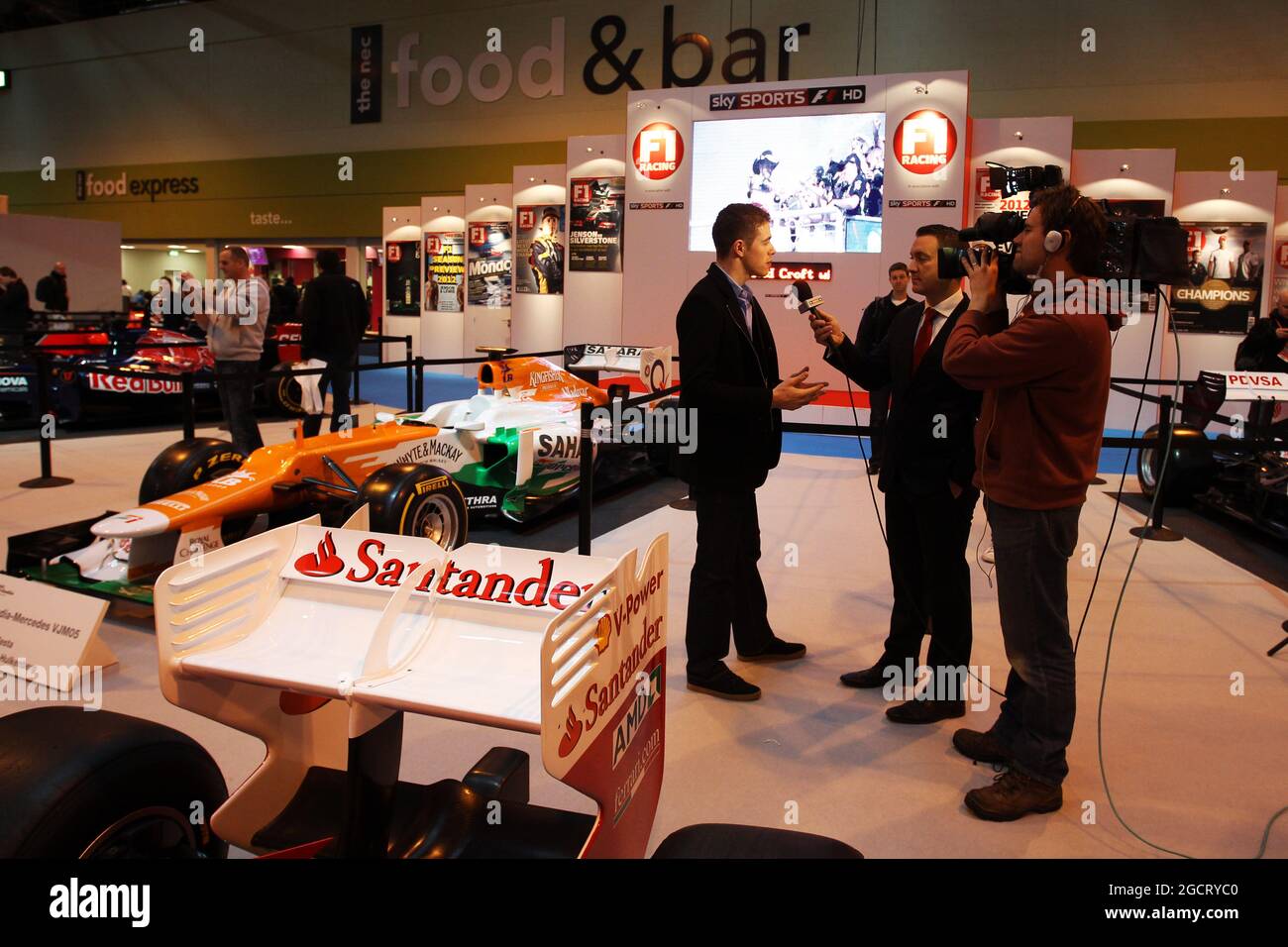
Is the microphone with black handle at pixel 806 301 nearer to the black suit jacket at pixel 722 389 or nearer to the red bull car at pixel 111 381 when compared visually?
the black suit jacket at pixel 722 389

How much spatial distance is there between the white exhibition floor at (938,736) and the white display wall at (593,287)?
28.2 feet

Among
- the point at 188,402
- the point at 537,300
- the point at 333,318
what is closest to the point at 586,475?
the point at 188,402

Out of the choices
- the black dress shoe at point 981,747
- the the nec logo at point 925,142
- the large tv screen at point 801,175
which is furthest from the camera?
the large tv screen at point 801,175

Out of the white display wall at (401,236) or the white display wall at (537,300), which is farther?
the white display wall at (401,236)

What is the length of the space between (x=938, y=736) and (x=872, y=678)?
45 centimetres

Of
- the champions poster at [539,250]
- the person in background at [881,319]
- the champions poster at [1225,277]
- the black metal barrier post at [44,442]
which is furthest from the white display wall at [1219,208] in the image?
the black metal barrier post at [44,442]

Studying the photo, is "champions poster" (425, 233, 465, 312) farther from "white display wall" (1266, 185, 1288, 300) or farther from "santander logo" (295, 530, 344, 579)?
"santander logo" (295, 530, 344, 579)

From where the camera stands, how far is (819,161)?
453 inches

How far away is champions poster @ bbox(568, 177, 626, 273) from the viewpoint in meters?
13.6

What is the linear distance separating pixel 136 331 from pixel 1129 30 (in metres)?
13.8

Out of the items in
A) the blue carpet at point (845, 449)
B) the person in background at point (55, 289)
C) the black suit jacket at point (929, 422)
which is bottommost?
the blue carpet at point (845, 449)

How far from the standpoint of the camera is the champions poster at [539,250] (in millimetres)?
15258

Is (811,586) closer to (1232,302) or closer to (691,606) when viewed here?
(691,606)

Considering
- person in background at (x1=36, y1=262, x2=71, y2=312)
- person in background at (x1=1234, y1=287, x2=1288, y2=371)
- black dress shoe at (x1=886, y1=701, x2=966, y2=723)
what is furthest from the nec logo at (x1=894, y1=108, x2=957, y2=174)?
person in background at (x1=36, y1=262, x2=71, y2=312)
